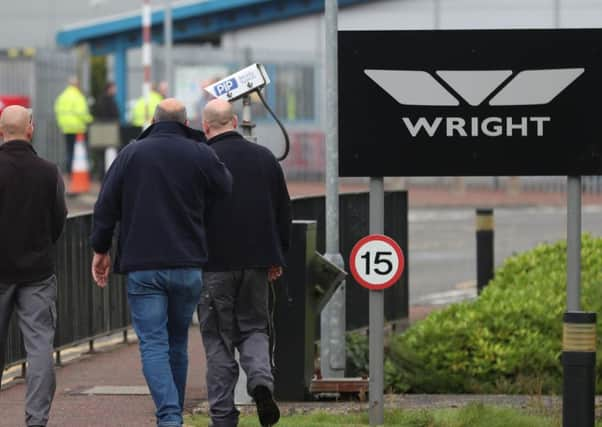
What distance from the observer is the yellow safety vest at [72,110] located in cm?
3203

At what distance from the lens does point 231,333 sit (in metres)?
8.92

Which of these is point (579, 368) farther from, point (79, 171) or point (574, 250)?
point (79, 171)

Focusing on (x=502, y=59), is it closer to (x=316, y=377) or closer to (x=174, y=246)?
(x=174, y=246)

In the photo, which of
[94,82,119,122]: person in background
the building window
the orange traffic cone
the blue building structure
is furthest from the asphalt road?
the blue building structure

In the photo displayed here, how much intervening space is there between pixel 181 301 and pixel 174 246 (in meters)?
0.30

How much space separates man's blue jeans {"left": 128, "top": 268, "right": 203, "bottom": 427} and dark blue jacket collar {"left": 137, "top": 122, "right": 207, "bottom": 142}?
0.70 meters

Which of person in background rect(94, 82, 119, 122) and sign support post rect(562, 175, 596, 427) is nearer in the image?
sign support post rect(562, 175, 596, 427)

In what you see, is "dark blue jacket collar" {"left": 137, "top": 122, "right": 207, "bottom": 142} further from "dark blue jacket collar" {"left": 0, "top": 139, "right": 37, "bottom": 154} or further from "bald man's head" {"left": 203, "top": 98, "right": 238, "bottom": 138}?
"dark blue jacket collar" {"left": 0, "top": 139, "right": 37, "bottom": 154}

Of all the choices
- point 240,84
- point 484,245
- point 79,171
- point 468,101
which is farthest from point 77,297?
point 79,171

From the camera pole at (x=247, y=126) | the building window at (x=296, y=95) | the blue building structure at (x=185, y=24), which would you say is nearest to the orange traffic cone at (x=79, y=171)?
the building window at (x=296, y=95)

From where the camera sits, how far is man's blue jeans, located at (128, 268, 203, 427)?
8.47 metres

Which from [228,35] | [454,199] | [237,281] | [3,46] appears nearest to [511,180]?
[454,199]

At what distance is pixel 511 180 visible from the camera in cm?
3158

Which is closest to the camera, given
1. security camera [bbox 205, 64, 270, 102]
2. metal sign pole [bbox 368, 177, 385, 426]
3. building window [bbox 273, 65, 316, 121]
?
metal sign pole [bbox 368, 177, 385, 426]
